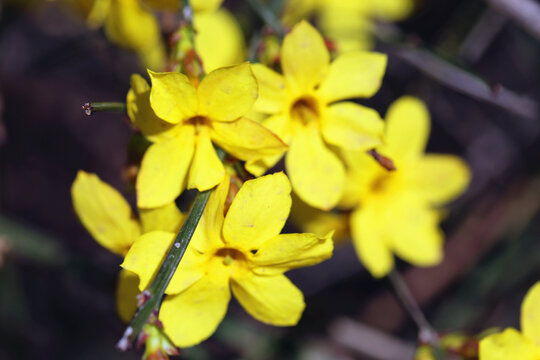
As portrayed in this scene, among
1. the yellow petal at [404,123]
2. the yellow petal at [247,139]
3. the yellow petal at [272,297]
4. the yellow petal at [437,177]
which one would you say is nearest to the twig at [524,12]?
the yellow petal at [404,123]

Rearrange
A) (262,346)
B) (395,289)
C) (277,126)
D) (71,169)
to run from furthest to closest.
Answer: (71,169) < (262,346) < (395,289) < (277,126)

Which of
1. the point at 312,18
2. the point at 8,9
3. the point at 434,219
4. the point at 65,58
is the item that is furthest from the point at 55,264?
the point at 312,18

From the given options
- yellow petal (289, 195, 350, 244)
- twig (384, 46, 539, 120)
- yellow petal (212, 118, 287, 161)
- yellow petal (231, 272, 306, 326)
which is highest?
twig (384, 46, 539, 120)

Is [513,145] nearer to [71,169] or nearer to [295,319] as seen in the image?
[295,319]

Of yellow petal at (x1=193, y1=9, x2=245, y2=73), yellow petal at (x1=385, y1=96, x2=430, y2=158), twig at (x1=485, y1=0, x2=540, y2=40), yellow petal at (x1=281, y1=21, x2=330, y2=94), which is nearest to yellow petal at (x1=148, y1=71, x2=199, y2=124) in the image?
yellow petal at (x1=281, y1=21, x2=330, y2=94)

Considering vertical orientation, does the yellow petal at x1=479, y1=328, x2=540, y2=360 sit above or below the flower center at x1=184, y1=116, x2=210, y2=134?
below

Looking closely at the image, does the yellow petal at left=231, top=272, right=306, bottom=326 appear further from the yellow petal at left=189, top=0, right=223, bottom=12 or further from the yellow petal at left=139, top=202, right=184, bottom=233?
the yellow petal at left=189, top=0, right=223, bottom=12

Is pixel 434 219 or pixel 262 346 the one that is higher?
pixel 434 219

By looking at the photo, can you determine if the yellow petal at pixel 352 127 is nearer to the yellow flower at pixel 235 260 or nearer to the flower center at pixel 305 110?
the flower center at pixel 305 110

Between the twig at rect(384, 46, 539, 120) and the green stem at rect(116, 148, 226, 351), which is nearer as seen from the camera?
the green stem at rect(116, 148, 226, 351)
